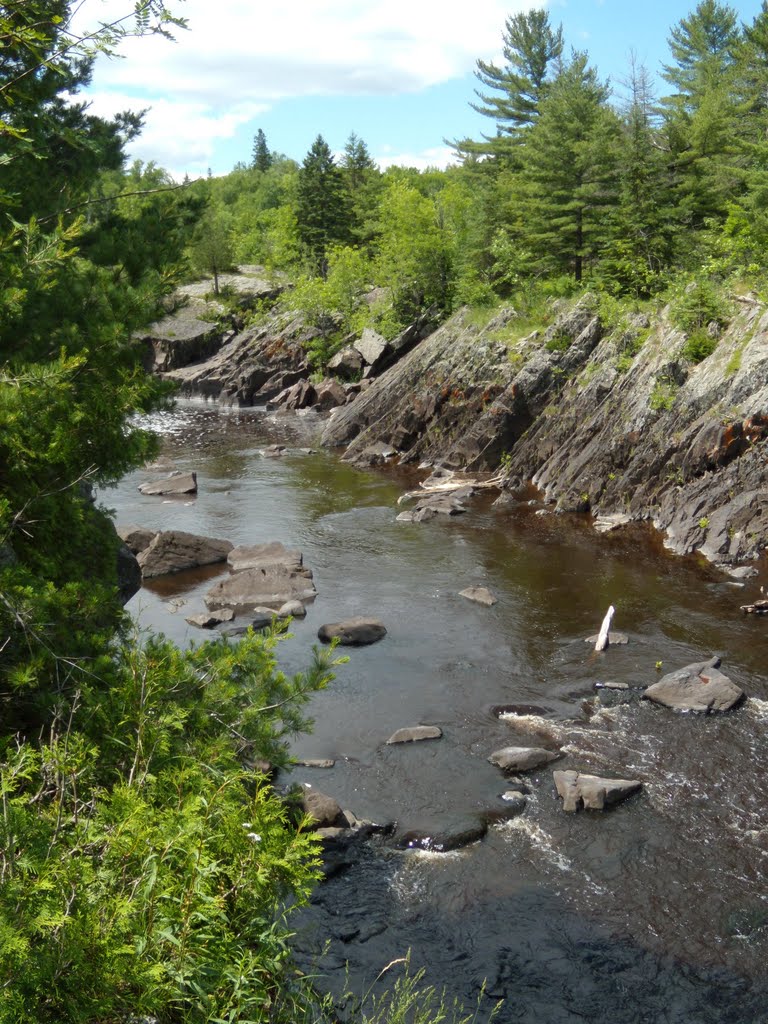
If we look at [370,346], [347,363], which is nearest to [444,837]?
[370,346]

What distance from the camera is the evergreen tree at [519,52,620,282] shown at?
4412 centimetres

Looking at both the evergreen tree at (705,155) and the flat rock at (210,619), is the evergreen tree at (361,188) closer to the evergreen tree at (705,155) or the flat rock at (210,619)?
the evergreen tree at (705,155)

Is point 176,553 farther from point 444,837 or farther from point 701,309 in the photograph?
point 701,309

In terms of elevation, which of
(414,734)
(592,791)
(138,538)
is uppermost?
(138,538)

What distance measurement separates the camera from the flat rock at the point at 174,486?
35919mm

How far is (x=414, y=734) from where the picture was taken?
634 inches

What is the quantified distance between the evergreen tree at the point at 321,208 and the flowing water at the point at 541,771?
56.2 metres

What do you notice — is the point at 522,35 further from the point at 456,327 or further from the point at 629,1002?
the point at 629,1002

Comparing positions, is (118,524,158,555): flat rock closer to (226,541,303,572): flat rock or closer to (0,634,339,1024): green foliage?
(226,541,303,572): flat rock

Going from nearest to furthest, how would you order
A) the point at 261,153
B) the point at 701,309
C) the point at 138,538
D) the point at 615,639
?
1. the point at 615,639
2. the point at 138,538
3. the point at 701,309
4. the point at 261,153

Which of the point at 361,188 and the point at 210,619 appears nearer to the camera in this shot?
the point at 210,619

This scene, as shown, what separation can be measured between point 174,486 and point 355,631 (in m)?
18.1

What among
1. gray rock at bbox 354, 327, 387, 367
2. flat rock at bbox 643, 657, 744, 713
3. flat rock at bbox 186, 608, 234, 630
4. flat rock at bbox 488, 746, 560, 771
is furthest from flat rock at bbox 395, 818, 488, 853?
gray rock at bbox 354, 327, 387, 367

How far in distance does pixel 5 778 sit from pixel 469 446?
33.6 m
